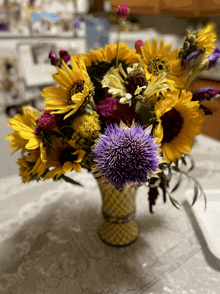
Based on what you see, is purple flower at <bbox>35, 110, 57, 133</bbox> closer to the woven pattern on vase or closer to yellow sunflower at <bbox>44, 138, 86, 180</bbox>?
yellow sunflower at <bbox>44, 138, 86, 180</bbox>

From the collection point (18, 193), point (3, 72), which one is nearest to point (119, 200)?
point (18, 193)

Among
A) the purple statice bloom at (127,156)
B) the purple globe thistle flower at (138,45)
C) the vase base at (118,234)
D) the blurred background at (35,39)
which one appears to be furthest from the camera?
the blurred background at (35,39)

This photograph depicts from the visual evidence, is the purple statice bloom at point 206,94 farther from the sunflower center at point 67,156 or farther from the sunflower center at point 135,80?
the sunflower center at point 67,156

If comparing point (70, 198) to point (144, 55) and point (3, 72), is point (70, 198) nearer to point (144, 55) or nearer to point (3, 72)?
point (144, 55)

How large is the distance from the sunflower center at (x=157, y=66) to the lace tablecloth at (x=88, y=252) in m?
0.43

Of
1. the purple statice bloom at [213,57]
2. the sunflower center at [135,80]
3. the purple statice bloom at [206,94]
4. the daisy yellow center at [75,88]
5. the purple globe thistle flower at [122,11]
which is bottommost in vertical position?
the purple statice bloom at [206,94]

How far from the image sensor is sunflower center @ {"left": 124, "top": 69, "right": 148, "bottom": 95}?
1.34ft

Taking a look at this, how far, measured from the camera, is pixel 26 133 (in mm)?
446

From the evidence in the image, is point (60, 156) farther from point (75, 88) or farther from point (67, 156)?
point (75, 88)

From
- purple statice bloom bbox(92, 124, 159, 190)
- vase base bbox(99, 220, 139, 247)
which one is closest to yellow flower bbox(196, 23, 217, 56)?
purple statice bloom bbox(92, 124, 159, 190)

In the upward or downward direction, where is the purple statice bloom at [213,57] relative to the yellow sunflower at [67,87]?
upward

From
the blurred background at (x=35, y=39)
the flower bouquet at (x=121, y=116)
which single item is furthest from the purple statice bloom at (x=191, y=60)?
the blurred background at (x=35, y=39)

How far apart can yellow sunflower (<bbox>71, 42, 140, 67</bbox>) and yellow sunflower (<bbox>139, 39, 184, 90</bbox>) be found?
29mm

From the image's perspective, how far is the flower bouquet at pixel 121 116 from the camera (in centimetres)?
39
